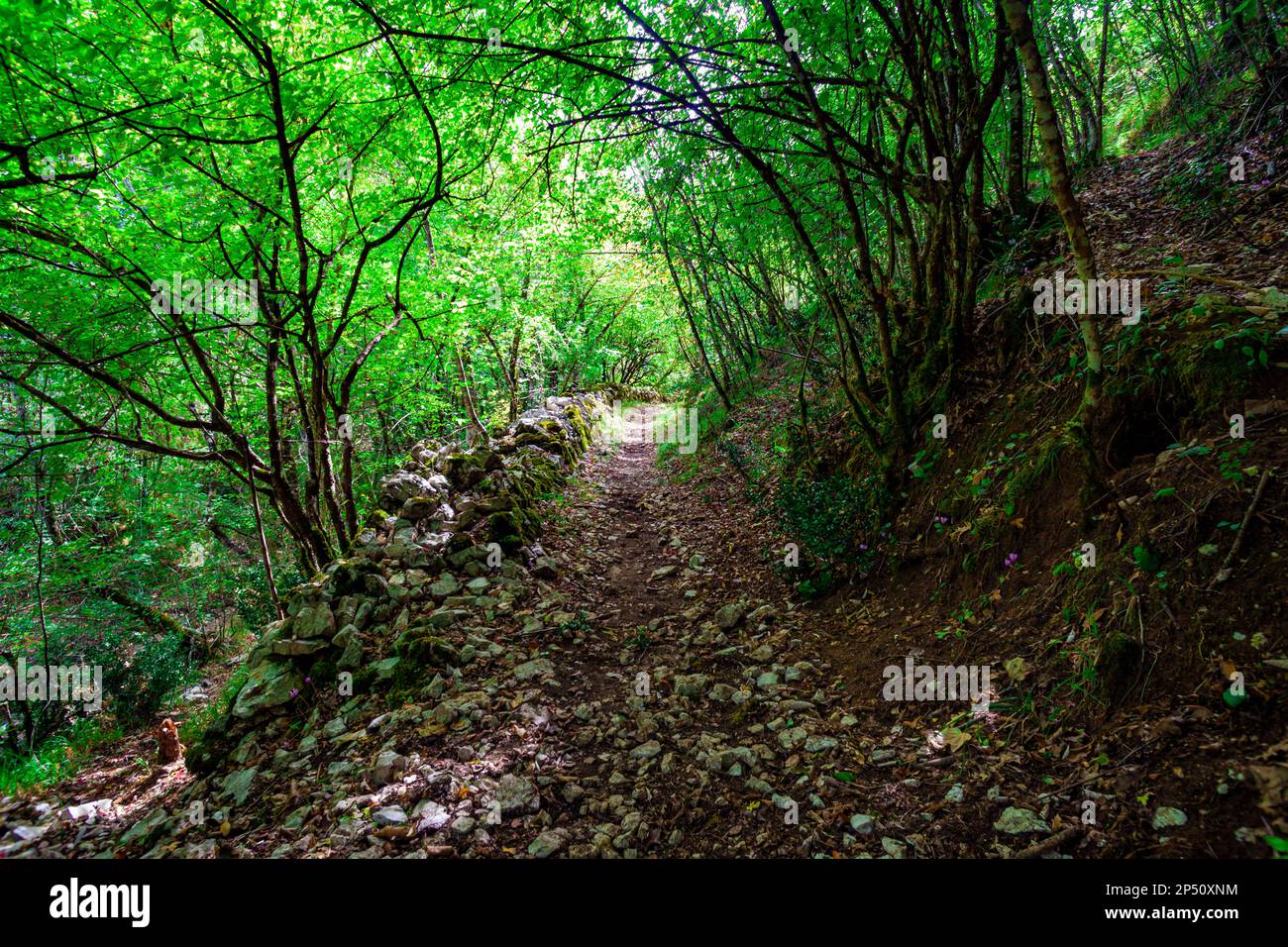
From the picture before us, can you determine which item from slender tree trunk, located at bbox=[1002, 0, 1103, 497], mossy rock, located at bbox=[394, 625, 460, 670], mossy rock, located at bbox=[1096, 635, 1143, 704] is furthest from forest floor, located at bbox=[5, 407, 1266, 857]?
slender tree trunk, located at bbox=[1002, 0, 1103, 497]

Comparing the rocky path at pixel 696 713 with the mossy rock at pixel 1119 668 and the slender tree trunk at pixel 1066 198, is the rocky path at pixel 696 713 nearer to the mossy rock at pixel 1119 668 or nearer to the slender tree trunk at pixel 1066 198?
the mossy rock at pixel 1119 668

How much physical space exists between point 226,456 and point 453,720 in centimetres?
634

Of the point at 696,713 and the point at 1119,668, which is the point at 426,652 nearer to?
the point at 696,713

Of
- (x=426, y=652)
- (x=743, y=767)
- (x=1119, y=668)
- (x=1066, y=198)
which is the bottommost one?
(x=743, y=767)

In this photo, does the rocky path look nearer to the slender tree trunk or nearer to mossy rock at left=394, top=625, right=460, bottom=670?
mossy rock at left=394, top=625, right=460, bottom=670

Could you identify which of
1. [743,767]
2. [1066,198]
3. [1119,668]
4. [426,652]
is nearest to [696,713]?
[743,767]

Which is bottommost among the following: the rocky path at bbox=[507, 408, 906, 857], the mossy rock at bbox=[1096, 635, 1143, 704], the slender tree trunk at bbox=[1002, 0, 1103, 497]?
the rocky path at bbox=[507, 408, 906, 857]

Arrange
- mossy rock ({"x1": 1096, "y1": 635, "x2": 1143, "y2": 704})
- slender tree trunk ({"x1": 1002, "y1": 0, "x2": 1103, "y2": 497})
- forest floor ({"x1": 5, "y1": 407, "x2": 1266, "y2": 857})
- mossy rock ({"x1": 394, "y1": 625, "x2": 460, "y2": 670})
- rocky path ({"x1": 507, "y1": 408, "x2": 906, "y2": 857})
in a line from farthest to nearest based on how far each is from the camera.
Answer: mossy rock ({"x1": 394, "y1": 625, "x2": 460, "y2": 670}), rocky path ({"x1": 507, "y1": 408, "x2": 906, "y2": 857}), slender tree trunk ({"x1": 1002, "y1": 0, "x2": 1103, "y2": 497}), mossy rock ({"x1": 1096, "y1": 635, "x2": 1143, "y2": 704}), forest floor ({"x1": 5, "y1": 407, "x2": 1266, "y2": 857})

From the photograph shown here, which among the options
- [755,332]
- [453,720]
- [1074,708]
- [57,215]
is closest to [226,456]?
[57,215]

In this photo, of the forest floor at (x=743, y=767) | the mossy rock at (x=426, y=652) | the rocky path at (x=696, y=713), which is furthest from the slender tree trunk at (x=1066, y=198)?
the mossy rock at (x=426, y=652)

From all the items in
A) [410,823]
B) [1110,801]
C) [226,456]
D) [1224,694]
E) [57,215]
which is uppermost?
[57,215]

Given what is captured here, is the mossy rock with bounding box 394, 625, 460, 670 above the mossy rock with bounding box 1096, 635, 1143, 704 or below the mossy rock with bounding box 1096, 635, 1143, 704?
below
